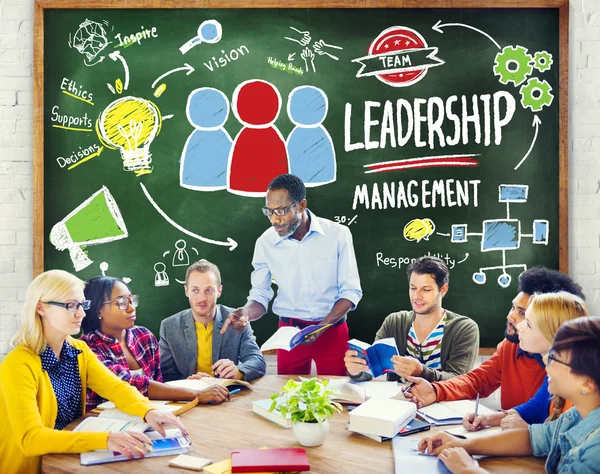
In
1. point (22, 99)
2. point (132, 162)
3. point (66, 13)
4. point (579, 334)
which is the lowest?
point (579, 334)

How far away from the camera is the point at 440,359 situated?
9.72 feet

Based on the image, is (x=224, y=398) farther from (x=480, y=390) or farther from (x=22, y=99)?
(x=22, y=99)

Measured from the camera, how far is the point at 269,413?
2.25m

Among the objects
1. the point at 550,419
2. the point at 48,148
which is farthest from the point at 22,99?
the point at 550,419

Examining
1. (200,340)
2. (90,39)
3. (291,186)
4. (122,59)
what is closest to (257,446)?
(200,340)

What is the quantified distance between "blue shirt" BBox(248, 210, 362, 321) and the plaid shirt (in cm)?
89

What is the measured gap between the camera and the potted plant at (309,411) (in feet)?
6.50

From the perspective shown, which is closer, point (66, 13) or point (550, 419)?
point (550, 419)

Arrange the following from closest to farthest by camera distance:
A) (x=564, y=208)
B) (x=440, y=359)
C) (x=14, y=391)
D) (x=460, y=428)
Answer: (x=14, y=391), (x=460, y=428), (x=440, y=359), (x=564, y=208)

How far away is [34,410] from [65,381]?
0.26 metres

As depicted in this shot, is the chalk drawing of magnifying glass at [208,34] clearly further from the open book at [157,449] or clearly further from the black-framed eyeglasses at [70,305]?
the open book at [157,449]

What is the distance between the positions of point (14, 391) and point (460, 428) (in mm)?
1442

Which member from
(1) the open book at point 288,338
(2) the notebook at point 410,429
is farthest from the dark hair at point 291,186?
(2) the notebook at point 410,429

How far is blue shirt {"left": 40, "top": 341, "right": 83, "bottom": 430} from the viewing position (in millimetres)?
2186
